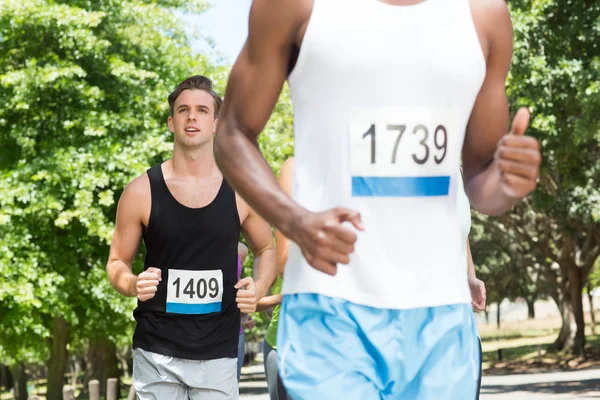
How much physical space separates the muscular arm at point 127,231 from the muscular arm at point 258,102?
313 cm

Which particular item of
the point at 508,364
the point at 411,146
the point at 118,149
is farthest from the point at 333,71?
the point at 508,364

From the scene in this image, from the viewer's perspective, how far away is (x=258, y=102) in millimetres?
2912

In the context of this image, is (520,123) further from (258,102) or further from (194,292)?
(194,292)

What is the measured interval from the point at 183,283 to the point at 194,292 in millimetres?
69

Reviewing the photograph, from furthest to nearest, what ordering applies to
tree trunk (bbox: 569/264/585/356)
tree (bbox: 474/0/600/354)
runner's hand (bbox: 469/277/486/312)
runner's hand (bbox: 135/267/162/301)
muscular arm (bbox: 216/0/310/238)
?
tree trunk (bbox: 569/264/585/356), tree (bbox: 474/0/600/354), runner's hand (bbox: 135/267/162/301), runner's hand (bbox: 469/277/486/312), muscular arm (bbox: 216/0/310/238)

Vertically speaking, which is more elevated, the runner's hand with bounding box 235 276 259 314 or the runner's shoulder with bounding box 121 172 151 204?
the runner's shoulder with bounding box 121 172 151 204

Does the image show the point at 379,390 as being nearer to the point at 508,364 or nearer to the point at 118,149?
the point at 118,149

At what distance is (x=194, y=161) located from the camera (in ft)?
21.0

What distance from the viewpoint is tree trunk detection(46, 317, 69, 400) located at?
29609 mm

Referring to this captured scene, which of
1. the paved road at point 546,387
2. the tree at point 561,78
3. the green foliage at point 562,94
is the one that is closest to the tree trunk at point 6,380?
the paved road at point 546,387

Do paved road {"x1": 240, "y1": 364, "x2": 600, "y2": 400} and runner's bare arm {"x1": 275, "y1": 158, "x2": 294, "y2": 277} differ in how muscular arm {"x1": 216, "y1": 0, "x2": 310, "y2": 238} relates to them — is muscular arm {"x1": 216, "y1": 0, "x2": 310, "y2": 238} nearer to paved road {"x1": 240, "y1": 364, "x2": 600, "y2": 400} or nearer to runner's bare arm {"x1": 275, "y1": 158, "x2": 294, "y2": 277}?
runner's bare arm {"x1": 275, "y1": 158, "x2": 294, "y2": 277}

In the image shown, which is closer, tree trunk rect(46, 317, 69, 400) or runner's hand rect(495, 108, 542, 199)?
runner's hand rect(495, 108, 542, 199)

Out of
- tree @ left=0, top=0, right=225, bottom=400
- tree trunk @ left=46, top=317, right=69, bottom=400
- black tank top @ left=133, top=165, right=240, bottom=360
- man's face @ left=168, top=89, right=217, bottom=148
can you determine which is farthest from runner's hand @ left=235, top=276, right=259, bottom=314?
tree trunk @ left=46, top=317, right=69, bottom=400

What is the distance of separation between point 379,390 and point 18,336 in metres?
24.8
